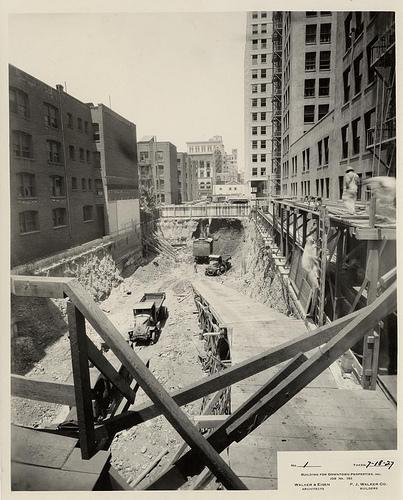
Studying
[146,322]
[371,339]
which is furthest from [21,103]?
[371,339]

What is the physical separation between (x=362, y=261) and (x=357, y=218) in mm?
5110

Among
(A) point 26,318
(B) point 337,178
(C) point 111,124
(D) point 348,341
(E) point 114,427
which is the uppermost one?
(C) point 111,124

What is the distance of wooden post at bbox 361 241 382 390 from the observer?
5.40 metres

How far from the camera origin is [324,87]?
3328 centimetres

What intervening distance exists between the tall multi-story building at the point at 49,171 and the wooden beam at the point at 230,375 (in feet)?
50.0

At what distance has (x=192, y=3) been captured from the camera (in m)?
4.49

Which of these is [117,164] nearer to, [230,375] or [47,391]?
[47,391]

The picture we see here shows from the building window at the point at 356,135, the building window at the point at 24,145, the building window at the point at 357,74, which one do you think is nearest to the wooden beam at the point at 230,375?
the building window at the point at 356,135

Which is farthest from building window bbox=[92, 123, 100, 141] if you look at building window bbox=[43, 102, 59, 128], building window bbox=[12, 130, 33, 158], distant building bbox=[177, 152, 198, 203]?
distant building bbox=[177, 152, 198, 203]

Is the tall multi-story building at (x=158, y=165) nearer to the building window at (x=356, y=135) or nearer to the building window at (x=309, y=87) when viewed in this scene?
the building window at (x=309, y=87)

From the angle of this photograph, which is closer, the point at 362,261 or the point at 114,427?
the point at 114,427

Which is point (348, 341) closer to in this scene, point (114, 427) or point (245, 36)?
point (114, 427)

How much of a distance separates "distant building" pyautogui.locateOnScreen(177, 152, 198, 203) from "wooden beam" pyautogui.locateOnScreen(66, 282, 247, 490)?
208 ft

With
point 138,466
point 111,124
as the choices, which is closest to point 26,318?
point 138,466
